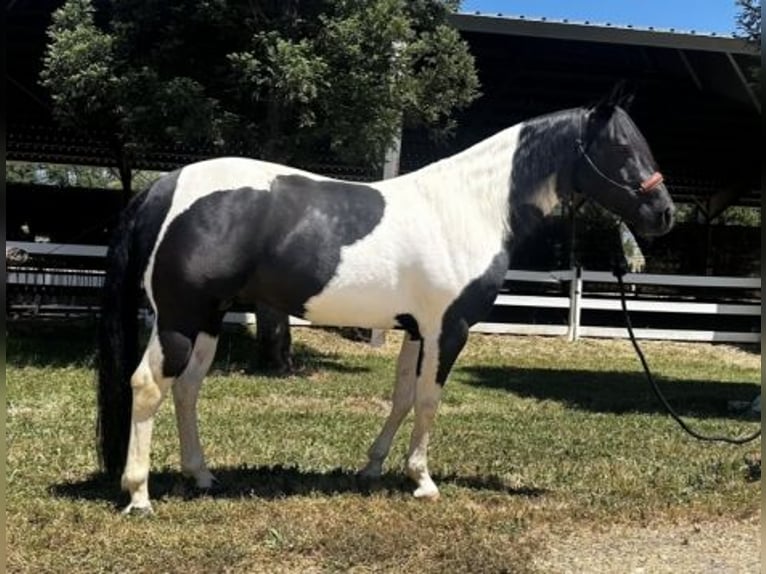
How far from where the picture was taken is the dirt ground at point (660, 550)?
3773mm

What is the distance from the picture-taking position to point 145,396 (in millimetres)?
4113

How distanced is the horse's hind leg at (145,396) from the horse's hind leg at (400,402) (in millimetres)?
1397

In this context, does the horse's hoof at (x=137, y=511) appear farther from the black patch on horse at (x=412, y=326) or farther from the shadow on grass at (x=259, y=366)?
the shadow on grass at (x=259, y=366)

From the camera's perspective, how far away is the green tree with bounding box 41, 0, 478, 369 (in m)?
9.22

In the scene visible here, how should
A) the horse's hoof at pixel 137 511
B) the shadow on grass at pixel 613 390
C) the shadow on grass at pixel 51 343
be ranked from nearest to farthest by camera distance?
the horse's hoof at pixel 137 511 < the shadow on grass at pixel 613 390 < the shadow on grass at pixel 51 343

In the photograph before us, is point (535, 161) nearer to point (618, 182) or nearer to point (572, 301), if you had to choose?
point (618, 182)

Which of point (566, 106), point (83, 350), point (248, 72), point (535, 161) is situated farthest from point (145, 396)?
point (566, 106)

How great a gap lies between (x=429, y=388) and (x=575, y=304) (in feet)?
35.6

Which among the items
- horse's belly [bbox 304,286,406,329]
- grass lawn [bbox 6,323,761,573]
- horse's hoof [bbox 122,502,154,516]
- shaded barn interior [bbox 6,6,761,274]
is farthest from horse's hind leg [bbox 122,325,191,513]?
shaded barn interior [bbox 6,6,761,274]

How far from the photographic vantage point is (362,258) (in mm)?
4422

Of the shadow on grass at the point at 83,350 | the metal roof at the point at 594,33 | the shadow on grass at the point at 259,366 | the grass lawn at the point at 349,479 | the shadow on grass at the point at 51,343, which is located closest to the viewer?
the grass lawn at the point at 349,479

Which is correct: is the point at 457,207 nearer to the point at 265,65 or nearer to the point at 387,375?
the point at 265,65

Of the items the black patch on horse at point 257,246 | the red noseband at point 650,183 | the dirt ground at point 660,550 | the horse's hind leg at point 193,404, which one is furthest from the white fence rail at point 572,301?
the dirt ground at point 660,550

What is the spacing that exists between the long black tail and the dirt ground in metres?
2.21
